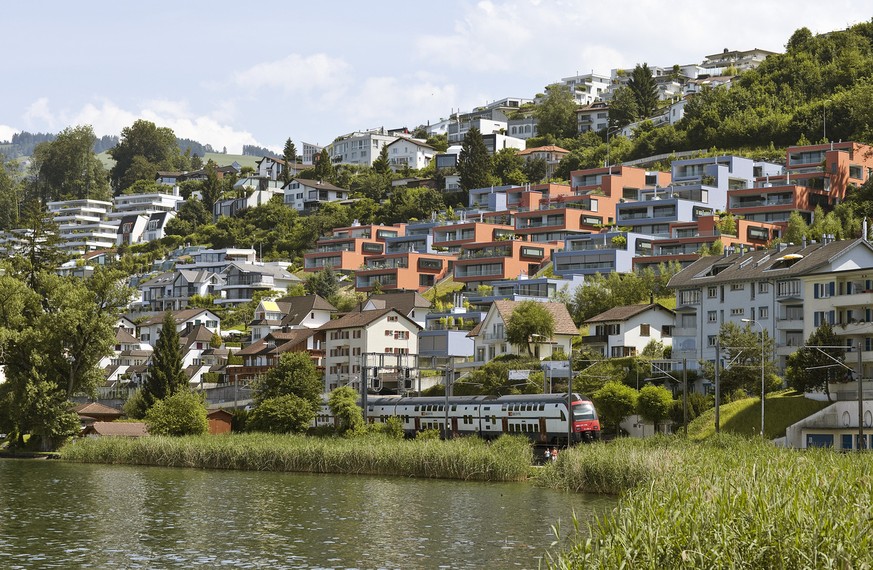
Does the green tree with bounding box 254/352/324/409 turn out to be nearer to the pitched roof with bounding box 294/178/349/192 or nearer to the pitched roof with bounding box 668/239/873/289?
the pitched roof with bounding box 668/239/873/289

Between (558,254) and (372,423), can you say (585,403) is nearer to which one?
(372,423)

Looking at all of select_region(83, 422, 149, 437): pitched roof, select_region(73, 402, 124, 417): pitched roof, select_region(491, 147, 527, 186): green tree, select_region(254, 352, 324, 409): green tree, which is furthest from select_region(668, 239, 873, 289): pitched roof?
select_region(491, 147, 527, 186): green tree

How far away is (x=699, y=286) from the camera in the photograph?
8781 cm

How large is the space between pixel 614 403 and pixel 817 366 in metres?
13.0

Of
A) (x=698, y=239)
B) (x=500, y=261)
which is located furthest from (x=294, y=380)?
(x=500, y=261)

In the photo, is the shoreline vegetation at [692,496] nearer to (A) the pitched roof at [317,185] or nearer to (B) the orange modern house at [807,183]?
(B) the orange modern house at [807,183]

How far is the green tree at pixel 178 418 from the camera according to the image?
8150 centimetres

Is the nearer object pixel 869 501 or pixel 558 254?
pixel 869 501

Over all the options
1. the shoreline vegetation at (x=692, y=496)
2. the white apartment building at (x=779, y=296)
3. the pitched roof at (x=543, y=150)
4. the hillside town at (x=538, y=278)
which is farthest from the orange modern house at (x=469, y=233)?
the shoreline vegetation at (x=692, y=496)

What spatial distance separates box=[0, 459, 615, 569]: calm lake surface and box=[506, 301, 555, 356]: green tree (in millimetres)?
35022

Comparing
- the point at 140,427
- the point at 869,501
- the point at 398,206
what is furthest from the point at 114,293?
the point at 398,206

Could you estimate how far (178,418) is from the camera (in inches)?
3223

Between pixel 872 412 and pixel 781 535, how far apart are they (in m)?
44.8

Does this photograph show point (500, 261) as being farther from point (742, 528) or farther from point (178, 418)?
point (742, 528)
